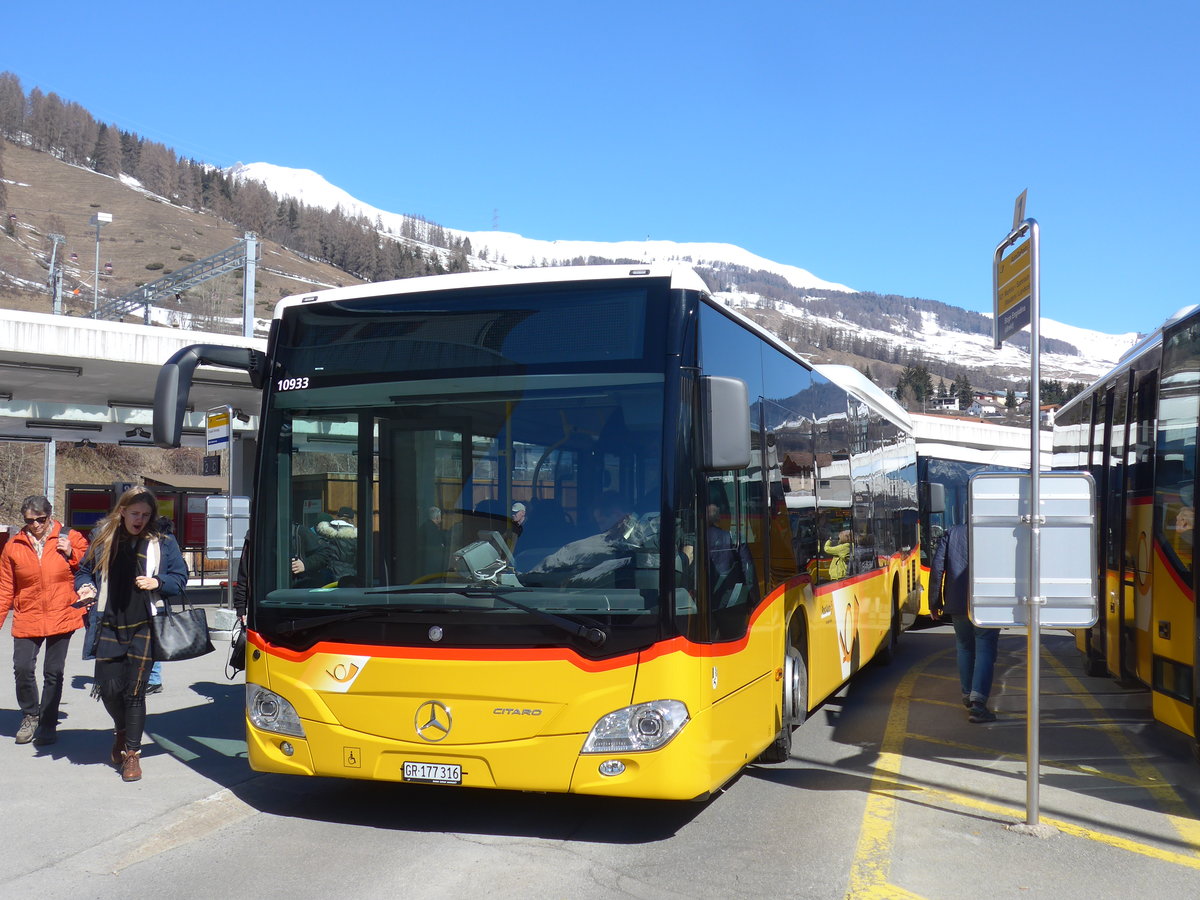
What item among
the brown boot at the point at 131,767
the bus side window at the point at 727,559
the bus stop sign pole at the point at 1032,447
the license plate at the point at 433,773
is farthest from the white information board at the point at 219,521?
the bus stop sign pole at the point at 1032,447

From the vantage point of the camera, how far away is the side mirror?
6.05 metres

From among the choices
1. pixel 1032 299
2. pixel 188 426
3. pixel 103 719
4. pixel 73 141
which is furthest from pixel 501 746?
pixel 73 141

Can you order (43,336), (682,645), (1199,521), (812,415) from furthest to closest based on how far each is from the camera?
1. (43,336)
2. (812,415)
3. (1199,521)
4. (682,645)

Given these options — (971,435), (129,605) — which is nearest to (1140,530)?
(129,605)

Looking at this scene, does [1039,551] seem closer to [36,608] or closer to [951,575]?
[951,575]

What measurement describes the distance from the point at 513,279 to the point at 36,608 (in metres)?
4.82

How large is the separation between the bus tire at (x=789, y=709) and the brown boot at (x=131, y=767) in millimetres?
4079

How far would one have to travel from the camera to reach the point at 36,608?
8.91 metres

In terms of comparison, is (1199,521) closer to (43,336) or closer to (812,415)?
(812,415)

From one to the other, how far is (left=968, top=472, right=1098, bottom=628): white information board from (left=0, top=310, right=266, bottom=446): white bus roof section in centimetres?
1314

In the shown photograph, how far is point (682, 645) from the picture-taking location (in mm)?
5957

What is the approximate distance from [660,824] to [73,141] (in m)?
184

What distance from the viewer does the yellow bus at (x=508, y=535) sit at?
19.6 feet

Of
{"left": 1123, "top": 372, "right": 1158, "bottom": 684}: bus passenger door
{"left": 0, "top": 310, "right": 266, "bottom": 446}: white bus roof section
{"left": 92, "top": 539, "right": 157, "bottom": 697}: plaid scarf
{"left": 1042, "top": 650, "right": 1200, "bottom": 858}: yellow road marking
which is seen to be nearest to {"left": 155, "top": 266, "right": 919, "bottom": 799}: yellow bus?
{"left": 92, "top": 539, "right": 157, "bottom": 697}: plaid scarf
